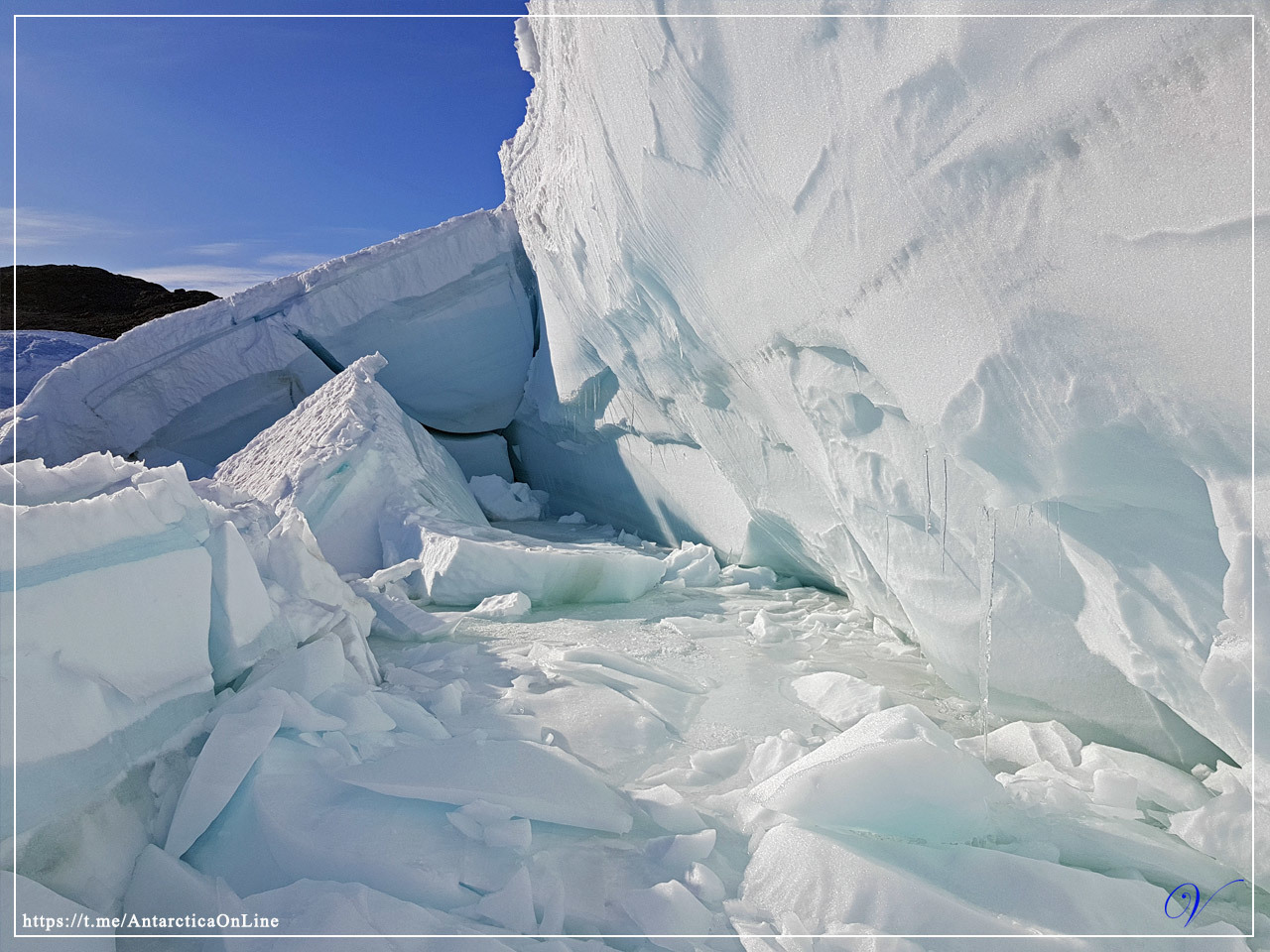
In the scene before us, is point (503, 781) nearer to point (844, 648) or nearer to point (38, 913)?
point (38, 913)

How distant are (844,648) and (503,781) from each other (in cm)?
226

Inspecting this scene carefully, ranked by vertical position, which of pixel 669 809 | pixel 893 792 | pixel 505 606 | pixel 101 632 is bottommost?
pixel 505 606

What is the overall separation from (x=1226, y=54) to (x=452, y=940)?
1856mm

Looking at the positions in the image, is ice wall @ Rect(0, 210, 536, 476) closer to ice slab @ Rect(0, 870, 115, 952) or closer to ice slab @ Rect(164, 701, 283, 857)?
ice slab @ Rect(164, 701, 283, 857)

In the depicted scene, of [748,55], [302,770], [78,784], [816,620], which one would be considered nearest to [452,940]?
[302,770]

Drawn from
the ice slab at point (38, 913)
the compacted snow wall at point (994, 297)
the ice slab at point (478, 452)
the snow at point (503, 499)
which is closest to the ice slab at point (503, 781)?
the ice slab at point (38, 913)

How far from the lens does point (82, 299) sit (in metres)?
18.5

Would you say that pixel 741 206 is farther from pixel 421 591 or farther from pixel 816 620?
pixel 421 591

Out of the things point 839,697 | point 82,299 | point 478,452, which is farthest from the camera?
point 82,299

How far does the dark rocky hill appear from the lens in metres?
16.4

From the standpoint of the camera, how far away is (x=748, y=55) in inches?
83.5

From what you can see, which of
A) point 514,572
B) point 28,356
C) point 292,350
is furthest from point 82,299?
point 514,572
